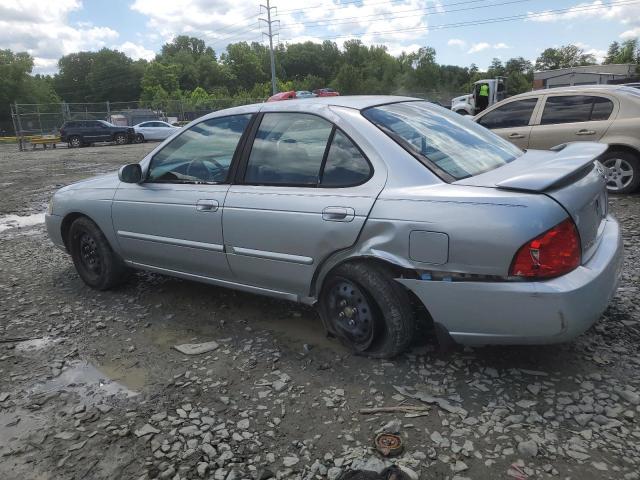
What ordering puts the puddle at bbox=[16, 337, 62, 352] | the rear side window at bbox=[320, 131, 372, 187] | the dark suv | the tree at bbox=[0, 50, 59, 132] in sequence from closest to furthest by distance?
the rear side window at bbox=[320, 131, 372, 187]
the puddle at bbox=[16, 337, 62, 352]
the dark suv
the tree at bbox=[0, 50, 59, 132]

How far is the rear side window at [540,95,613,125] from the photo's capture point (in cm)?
728

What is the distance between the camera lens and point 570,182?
107 inches

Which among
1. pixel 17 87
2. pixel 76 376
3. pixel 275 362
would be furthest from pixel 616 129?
pixel 17 87

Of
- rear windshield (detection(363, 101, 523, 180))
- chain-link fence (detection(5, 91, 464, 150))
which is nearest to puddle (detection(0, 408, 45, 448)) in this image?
rear windshield (detection(363, 101, 523, 180))

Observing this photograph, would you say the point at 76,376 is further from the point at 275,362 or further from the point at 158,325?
the point at 275,362

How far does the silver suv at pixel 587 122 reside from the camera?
7066mm

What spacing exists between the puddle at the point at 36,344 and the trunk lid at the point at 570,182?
3.10m

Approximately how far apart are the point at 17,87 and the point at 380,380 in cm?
7655

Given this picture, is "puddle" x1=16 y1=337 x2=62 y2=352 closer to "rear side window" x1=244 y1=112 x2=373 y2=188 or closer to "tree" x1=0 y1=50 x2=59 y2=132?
"rear side window" x1=244 y1=112 x2=373 y2=188

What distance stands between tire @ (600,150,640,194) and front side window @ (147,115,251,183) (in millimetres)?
5851

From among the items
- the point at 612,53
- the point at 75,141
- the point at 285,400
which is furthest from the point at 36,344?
the point at 612,53

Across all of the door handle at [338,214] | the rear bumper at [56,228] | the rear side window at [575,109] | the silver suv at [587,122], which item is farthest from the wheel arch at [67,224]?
the rear side window at [575,109]

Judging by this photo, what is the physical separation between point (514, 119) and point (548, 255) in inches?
247

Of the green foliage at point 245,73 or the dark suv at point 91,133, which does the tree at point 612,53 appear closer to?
the green foliage at point 245,73
